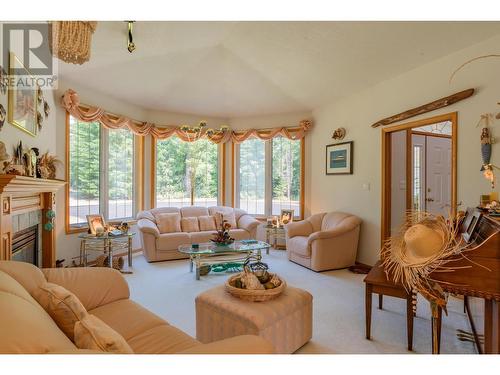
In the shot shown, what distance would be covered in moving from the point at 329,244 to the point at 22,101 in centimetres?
379

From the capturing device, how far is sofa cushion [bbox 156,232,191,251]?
4500 millimetres

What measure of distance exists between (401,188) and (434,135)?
4.51ft

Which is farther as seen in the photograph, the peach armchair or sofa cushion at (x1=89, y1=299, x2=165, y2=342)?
the peach armchair

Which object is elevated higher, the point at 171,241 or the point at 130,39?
the point at 130,39

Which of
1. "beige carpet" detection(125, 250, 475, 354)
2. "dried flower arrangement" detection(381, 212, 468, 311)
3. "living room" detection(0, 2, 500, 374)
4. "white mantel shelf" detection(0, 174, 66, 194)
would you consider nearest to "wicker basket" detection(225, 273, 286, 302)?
"living room" detection(0, 2, 500, 374)

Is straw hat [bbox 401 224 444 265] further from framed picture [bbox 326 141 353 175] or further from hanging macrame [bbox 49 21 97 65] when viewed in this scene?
framed picture [bbox 326 141 353 175]

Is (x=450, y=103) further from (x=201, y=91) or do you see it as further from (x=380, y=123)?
(x=201, y=91)

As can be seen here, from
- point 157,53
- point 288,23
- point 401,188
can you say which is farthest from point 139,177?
point 401,188

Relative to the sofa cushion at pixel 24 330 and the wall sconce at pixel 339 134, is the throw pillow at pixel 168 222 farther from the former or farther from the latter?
the sofa cushion at pixel 24 330

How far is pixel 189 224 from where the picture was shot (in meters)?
5.19

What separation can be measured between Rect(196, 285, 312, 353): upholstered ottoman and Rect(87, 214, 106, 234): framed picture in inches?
106

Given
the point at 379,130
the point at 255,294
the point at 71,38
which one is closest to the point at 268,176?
the point at 379,130

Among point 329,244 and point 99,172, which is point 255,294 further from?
point 99,172
